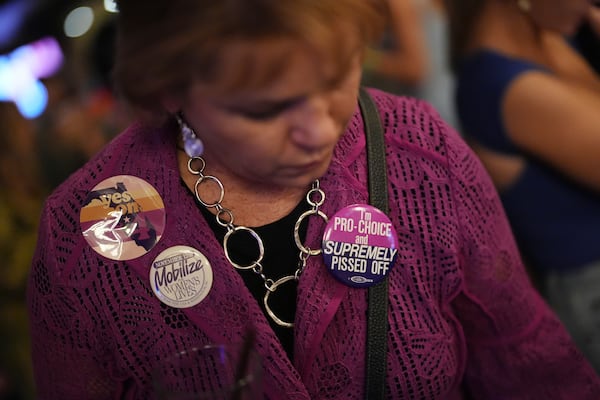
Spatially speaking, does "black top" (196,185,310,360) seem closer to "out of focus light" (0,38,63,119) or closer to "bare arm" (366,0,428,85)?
"bare arm" (366,0,428,85)

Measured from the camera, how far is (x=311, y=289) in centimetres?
101

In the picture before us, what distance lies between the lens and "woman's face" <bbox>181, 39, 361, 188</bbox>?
76cm

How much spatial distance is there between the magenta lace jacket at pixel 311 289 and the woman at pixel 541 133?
1.40 ft

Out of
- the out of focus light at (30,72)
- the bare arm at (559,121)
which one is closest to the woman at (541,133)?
the bare arm at (559,121)

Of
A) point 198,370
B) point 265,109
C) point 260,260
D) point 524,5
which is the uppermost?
Result: point 524,5

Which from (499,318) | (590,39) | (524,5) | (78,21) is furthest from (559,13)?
(78,21)

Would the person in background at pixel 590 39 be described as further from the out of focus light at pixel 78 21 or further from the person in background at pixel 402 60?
the out of focus light at pixel 78 21

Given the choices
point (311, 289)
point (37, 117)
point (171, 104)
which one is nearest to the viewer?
point (171, 104)

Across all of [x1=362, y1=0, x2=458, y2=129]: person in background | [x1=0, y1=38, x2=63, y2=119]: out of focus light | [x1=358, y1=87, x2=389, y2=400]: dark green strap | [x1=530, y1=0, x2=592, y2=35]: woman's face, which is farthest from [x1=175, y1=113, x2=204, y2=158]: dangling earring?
[x1=0, y1=38, x2=63, y2=119]: out of focus light

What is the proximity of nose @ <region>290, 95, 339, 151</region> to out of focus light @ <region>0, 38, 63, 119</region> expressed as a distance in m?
2.89

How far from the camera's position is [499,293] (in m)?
1.12

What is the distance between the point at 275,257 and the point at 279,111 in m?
0.31

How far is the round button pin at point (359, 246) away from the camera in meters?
1.01

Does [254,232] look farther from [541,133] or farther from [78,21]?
[78,21]
